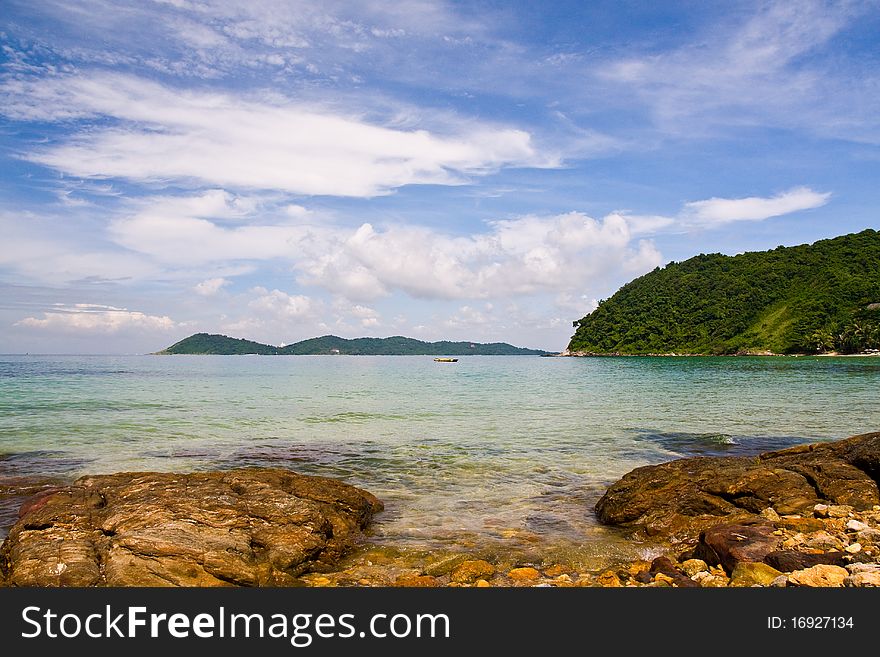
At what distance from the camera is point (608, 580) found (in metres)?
9.04

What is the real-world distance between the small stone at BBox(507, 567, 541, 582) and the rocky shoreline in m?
0.02

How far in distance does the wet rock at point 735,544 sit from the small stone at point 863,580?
1199mm

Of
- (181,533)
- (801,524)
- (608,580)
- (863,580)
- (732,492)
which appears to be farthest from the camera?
(732,492)

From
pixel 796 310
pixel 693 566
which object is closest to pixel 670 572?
pixel 693 566

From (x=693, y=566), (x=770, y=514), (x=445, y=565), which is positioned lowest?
(x=445, y=565)

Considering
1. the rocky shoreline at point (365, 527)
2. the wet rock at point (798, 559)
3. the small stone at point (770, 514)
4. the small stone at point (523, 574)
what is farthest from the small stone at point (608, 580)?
the small stone at point (770, 514)

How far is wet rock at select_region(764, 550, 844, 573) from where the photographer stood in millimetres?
8117

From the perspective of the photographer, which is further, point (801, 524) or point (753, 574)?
point (801, 524)

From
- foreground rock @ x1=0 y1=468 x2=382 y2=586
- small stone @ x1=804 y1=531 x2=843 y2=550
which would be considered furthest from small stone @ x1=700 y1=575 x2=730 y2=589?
foreground rock @ x1=0 y1=468 x2=382 y2=586

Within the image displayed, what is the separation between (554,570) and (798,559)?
12.1 feet

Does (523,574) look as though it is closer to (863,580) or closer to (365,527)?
(365,527)

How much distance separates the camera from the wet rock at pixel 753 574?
805 centimetres
